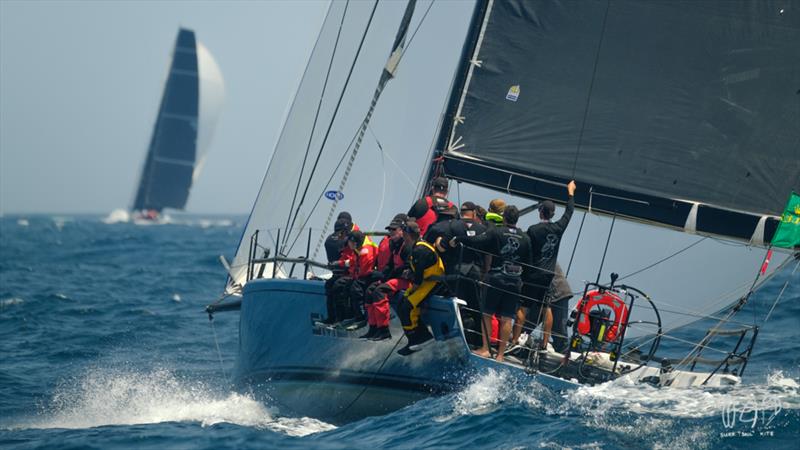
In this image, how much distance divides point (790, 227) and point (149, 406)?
6.27 metres

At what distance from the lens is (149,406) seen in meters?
11.3

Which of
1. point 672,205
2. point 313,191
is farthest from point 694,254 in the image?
point 313,191

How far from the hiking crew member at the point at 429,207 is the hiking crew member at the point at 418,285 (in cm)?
64

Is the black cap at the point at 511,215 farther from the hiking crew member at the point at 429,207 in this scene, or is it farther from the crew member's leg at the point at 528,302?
the hiking crew member at the point at 429,207

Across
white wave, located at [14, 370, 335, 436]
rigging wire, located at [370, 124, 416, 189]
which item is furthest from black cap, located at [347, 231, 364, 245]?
rigging wire, located at [370, 124, 416, 189]

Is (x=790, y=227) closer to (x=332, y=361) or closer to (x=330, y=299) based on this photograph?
(x=330, y=299)

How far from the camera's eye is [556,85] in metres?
10.4

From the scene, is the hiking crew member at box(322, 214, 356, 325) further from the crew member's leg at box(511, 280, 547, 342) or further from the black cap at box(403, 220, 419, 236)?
the crew member's leg at box(511, 280, 547, 342)

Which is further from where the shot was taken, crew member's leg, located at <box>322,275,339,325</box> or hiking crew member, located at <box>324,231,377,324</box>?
crew member's leg, located at <box>322,275,339,325</box>

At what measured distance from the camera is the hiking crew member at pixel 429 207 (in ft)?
32.3

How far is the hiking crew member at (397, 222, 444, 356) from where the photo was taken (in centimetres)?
900

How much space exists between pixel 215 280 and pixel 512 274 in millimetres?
17171

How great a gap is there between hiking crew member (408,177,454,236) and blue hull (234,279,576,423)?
0.99 m

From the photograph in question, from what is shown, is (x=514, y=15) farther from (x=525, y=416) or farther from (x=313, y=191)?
(x=525, y=416)
